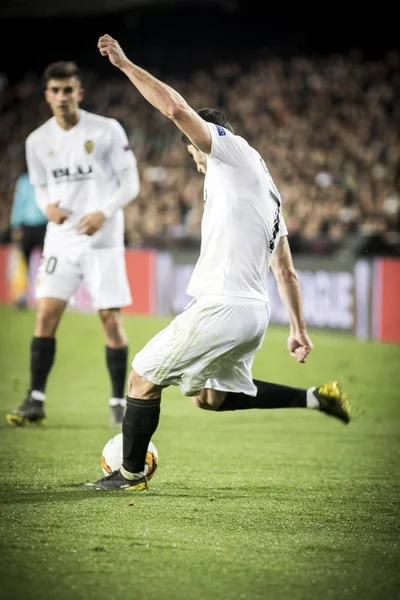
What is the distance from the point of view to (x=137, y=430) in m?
4.86

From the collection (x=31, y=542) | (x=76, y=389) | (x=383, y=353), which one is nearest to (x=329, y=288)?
(x=383, y=353)

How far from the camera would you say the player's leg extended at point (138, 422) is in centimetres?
483

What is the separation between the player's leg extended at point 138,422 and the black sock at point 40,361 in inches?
91.3

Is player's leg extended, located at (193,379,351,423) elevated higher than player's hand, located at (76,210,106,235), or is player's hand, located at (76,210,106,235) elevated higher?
player's hand, located at (76,210,106,235)

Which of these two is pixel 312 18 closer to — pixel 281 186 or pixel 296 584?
pixel 281 186

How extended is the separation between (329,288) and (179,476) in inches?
331

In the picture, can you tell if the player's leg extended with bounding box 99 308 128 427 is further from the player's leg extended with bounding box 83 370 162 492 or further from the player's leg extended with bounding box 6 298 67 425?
the player's leg extended with bounding box 83 370 162 492

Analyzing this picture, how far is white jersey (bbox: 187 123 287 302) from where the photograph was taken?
14.9ft

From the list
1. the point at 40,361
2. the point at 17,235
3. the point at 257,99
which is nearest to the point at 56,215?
the point at 40,361

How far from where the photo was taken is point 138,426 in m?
4.85

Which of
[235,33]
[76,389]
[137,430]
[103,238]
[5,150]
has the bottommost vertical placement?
[76,389]

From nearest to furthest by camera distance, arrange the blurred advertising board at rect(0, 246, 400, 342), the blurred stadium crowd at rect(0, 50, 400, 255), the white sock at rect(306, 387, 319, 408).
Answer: the white sock at rect(306, 387, 319, 408) → the blurred advertising board at rect(0, 246, 400, 342) → the blurred stadium crowd at rect(0, 50, 400, 255)

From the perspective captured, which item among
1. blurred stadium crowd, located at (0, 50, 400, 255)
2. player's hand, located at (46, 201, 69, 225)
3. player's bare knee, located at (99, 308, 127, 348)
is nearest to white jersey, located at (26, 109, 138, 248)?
player's hand, located at (46, 201, 69, 225)

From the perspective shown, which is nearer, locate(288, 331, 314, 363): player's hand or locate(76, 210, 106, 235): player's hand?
locate(288, 331, 314, 363): player's hand
